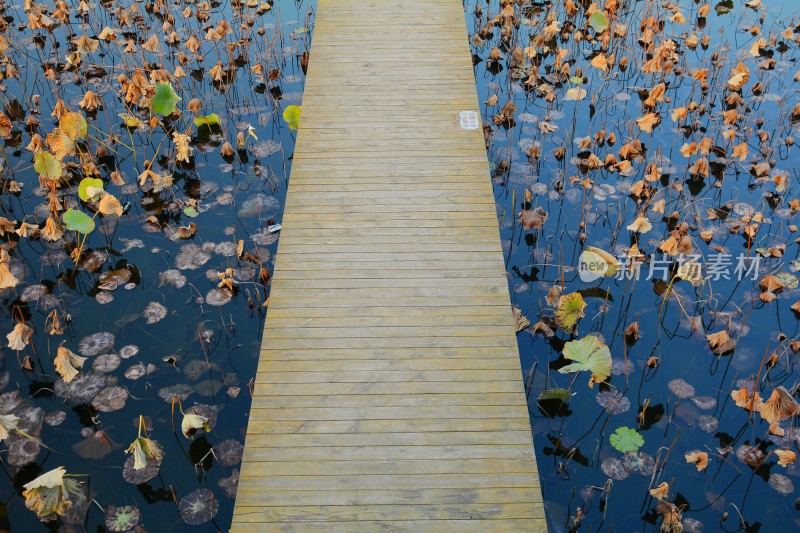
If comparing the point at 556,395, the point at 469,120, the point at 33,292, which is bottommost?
the point at 556,395

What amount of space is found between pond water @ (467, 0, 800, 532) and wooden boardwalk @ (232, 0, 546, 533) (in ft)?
1.61

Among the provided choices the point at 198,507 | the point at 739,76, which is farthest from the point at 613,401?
the point at 739,76

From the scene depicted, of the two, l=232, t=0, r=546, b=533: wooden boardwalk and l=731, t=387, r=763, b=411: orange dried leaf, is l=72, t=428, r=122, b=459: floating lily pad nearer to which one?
l=232, t=0, r=546, b=533: wooden boardwalk

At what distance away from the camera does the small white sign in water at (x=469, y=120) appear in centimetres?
565

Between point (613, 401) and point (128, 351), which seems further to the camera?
point (128, 351)

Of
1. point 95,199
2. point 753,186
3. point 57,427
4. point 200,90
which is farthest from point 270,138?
point 753,186

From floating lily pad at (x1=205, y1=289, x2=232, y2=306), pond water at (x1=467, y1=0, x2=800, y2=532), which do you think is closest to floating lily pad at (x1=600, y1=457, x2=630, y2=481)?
pond water at (x1=467, y1=0, x2=800, y2=532)

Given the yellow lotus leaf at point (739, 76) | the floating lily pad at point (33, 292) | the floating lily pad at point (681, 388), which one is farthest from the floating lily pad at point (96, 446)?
the yellow lotus leaf at point (739, 76)

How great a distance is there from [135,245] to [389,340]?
87.5 inches

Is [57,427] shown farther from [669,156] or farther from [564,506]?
[669,156]

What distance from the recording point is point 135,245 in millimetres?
5199

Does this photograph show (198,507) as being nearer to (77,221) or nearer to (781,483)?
(77,221)

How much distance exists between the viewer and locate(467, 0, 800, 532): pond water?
154 inches

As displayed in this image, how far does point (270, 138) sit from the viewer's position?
6.28m
